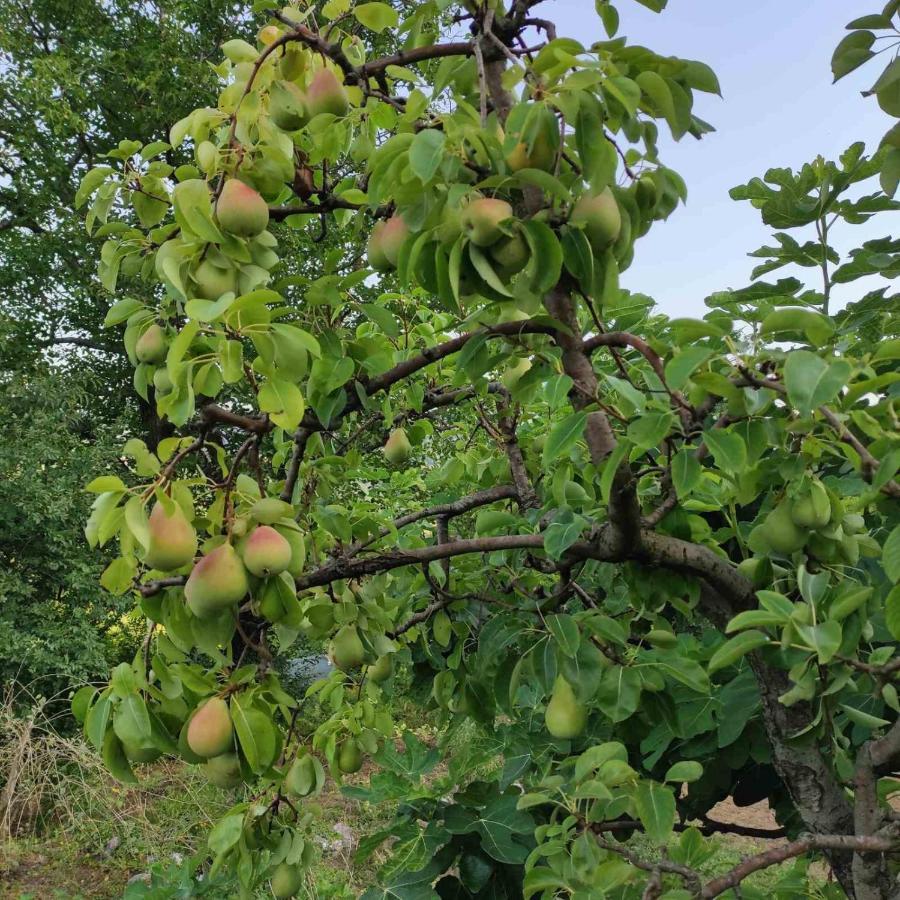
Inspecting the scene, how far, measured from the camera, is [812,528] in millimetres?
894

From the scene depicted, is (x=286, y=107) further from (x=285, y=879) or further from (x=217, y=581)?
(x=285, y=879)

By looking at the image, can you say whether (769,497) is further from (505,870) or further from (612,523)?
(505,870)

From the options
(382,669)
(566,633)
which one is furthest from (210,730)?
(382,669)

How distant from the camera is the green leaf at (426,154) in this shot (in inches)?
26.1

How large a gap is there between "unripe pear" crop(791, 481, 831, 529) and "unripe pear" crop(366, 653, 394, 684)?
0.89 metres

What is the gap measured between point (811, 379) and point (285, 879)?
1.03 meters

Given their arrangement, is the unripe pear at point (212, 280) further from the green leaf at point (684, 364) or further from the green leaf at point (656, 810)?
the green leaf at point (656, 810)

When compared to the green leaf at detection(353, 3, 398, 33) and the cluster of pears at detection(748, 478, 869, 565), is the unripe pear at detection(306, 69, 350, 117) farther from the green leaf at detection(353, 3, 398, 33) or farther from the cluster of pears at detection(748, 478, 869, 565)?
the cluster of pears at detection(748, 478, 869, 565)

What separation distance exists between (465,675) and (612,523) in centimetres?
68

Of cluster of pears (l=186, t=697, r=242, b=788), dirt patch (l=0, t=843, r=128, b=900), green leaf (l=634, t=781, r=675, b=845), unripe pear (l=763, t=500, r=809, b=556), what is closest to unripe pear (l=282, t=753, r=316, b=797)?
cluster of pears (l=186, t=697, r=242, b=788)

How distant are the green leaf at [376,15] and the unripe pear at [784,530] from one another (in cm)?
79

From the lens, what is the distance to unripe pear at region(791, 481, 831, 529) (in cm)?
86

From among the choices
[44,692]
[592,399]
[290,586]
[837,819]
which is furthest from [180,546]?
[44,692]

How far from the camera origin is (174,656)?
3.16ft
